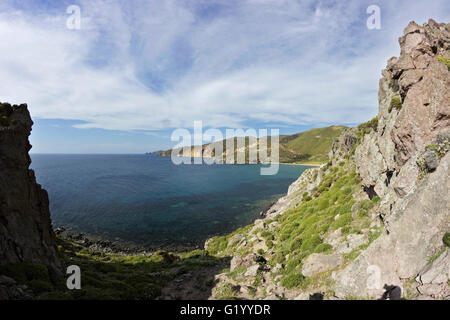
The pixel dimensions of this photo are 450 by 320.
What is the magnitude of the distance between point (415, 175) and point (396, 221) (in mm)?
3062

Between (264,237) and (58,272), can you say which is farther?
(264,237)

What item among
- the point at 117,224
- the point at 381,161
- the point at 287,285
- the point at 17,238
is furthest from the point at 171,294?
the point at 117,224

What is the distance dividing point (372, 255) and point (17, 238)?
23.9 metres

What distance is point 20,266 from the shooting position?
13547 mm

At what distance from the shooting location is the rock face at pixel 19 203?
14344 mm

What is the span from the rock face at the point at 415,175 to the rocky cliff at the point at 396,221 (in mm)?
41

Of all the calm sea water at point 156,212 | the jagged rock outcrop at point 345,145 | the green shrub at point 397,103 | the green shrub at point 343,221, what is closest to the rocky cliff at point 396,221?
the green shrub at point 397,103

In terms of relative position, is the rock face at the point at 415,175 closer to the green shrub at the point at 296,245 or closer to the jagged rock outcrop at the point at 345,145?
the green shrub at the point at 296,245

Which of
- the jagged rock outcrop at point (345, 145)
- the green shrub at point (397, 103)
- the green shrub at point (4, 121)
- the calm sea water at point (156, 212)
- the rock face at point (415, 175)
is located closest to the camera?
the rock face at point (415, 175)

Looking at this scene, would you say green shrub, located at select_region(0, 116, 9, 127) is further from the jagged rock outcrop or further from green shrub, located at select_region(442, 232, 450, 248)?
the jagged rock outcrop

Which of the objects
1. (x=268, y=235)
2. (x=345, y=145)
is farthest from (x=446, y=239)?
(x=345, y=145)

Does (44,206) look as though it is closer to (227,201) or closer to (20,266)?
(20,266)

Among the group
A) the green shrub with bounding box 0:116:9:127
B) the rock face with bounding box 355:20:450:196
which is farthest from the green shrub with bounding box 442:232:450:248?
the green shrub with bounding box 0:116:9:127

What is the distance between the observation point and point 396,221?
10.0m
